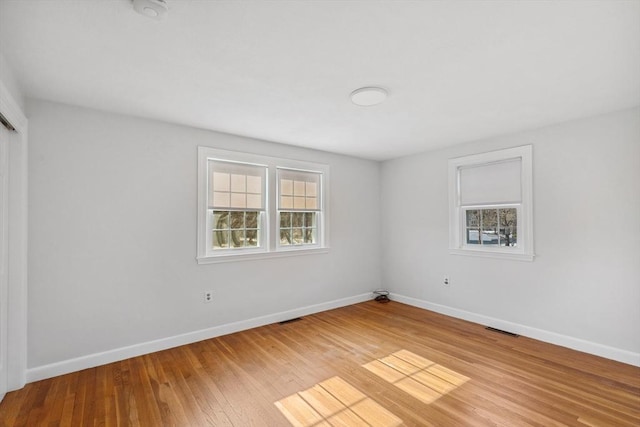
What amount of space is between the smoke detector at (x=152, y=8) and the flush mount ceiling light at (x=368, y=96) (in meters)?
1.52

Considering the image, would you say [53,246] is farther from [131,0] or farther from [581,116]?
[581,116]

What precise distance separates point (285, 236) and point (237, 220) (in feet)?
2.63

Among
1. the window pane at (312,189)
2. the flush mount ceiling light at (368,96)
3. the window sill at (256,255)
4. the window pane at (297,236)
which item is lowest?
the window sill at (256,255)

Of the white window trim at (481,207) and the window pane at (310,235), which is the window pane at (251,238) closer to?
the window pane at (310,235)

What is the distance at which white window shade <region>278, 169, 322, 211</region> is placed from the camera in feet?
14.4

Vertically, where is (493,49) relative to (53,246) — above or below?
above

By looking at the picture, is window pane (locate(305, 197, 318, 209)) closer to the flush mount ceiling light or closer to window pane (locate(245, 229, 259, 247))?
window pane (locate(245, 229, 259, 247))

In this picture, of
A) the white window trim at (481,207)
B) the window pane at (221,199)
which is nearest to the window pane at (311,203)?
the window pane at (221,199)

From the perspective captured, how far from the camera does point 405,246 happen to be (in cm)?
513

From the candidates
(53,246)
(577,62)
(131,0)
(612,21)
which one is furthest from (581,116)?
(53,246)

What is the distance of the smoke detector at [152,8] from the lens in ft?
4.98

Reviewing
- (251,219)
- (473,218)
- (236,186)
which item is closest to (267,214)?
(251,219)

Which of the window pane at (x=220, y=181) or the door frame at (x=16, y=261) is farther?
the window pane at (x=220, y=181)

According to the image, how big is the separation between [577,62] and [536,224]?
6.79 feet
